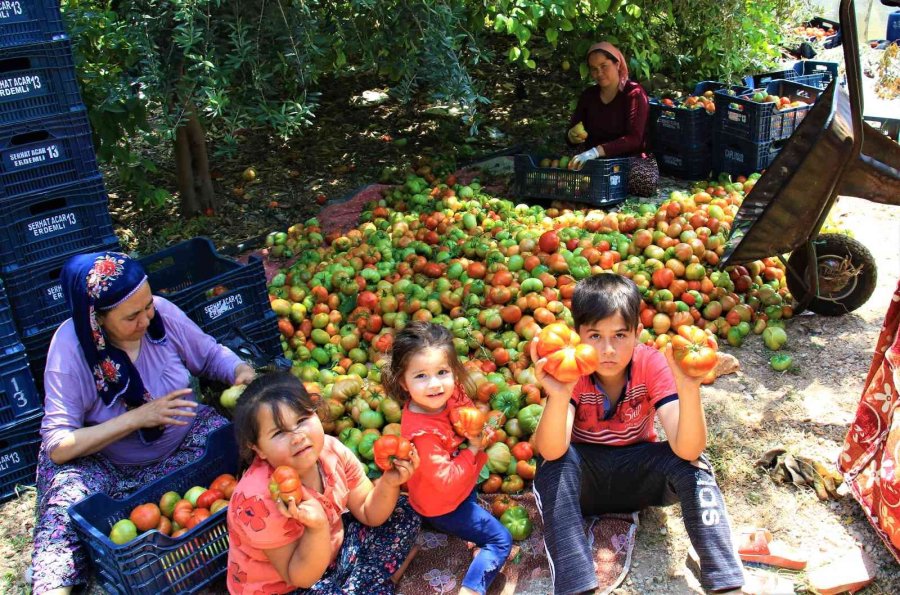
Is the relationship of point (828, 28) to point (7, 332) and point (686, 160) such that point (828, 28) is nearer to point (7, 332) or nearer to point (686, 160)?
point (686, 160)

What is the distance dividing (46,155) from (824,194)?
12.3 ft

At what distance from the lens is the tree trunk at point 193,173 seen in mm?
6590

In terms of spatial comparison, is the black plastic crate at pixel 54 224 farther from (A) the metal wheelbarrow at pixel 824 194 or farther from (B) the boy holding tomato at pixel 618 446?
(A) the metal wheelbarrow at pixel 824 194

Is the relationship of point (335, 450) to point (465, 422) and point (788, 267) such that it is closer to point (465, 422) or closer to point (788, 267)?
point (465, 422)

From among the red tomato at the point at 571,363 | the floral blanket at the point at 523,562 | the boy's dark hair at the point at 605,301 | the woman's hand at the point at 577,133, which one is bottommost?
the floral blanket at the point at 523,562

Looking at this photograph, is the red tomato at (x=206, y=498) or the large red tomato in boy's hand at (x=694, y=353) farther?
the red tomato at (x=206, y=498)

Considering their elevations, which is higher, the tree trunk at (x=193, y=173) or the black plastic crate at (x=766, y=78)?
the black plastic crate at (x=766, y=78)

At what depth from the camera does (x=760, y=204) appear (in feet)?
15.1

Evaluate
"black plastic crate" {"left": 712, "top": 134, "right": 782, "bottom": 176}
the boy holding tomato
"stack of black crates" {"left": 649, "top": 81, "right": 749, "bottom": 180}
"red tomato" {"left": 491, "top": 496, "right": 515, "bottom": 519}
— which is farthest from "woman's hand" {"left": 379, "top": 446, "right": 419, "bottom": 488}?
"stack of black crates" {"left": 649, "top": 81, "right": 749, "bottom": 180}

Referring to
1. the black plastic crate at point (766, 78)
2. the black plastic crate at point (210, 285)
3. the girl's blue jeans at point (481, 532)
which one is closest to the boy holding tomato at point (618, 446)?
the girl's blue jeans at point (481, 532)

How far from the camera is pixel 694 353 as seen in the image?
268 centimetres

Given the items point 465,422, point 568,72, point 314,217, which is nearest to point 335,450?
point 465,422

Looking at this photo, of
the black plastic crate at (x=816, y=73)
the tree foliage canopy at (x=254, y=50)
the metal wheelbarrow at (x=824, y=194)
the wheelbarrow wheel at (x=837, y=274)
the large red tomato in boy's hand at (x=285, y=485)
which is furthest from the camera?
the black plastic crate at (x=816, y=73)

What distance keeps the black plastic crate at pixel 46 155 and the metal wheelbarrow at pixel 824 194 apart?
3342 mm
